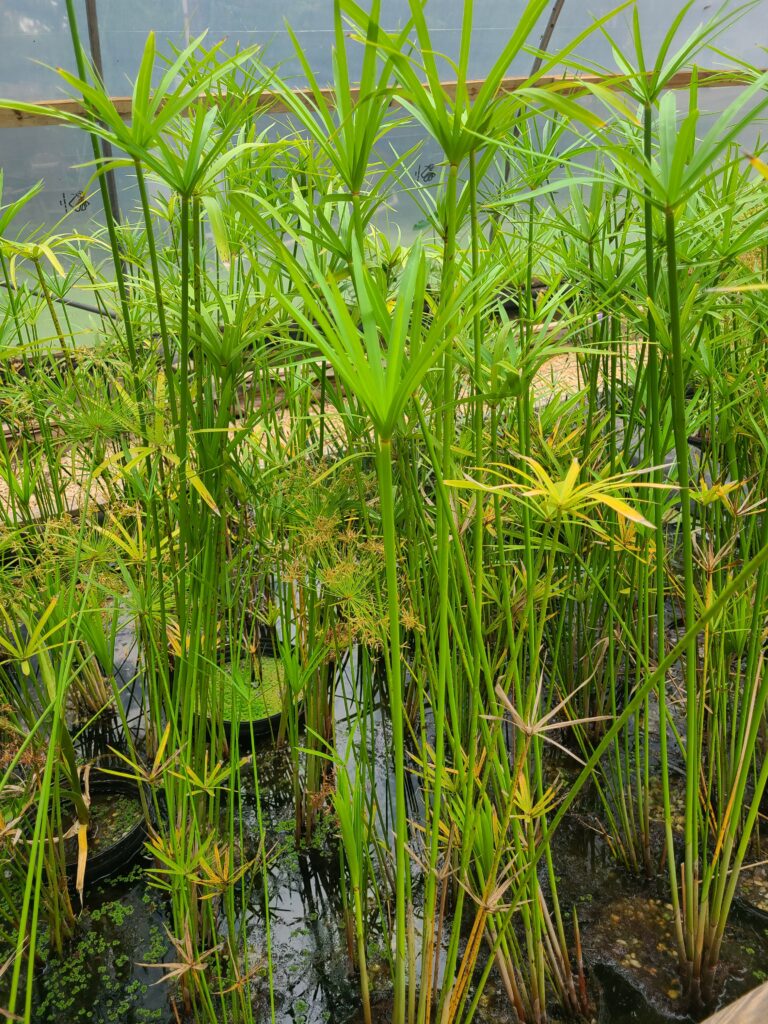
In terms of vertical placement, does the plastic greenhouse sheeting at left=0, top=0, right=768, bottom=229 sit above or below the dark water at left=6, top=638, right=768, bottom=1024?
above

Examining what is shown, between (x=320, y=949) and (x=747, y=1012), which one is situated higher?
(x=747, y=1012)

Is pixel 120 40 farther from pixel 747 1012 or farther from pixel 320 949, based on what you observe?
pixel 747 1012

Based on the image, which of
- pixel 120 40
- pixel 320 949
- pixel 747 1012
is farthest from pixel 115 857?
pixel 120 40

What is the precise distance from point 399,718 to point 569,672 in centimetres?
90

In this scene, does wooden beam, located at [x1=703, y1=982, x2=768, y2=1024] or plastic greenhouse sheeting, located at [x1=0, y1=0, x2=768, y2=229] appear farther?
plastic greenhouse sheeting, located at [x1=0, y1=0, x2=768, y2=229]

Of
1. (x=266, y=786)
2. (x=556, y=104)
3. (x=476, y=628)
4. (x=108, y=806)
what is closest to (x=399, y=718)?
(x=476, y=628)

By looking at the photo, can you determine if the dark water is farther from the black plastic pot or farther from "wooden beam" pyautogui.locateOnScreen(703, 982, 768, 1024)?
"wooden beam" pyautogui.locateOnScreen(703, 982, 768, 1024)

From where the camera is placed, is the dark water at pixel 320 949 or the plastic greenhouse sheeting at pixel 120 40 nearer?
the dark water at pixel 320 949

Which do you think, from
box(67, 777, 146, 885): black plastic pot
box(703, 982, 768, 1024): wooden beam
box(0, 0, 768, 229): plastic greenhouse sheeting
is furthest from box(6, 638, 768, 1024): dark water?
box(0, 0, 768, 229): plastic greenhouse sheeting

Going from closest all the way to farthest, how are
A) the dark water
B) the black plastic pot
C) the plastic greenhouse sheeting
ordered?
the dark water, the black plastic pot, the plastic greenhouse sheeting

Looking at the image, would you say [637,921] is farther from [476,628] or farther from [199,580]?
[199,580]

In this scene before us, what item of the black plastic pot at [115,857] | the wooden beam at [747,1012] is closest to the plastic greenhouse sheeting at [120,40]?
the black plastic pot at [115,857]

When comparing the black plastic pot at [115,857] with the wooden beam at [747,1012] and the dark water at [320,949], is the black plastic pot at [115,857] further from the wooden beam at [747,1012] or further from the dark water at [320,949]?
the wooden beam at [747,1012]

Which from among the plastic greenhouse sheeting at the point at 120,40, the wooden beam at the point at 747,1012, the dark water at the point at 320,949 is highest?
the plastic greenhouse sheeting at the point at 120,40
